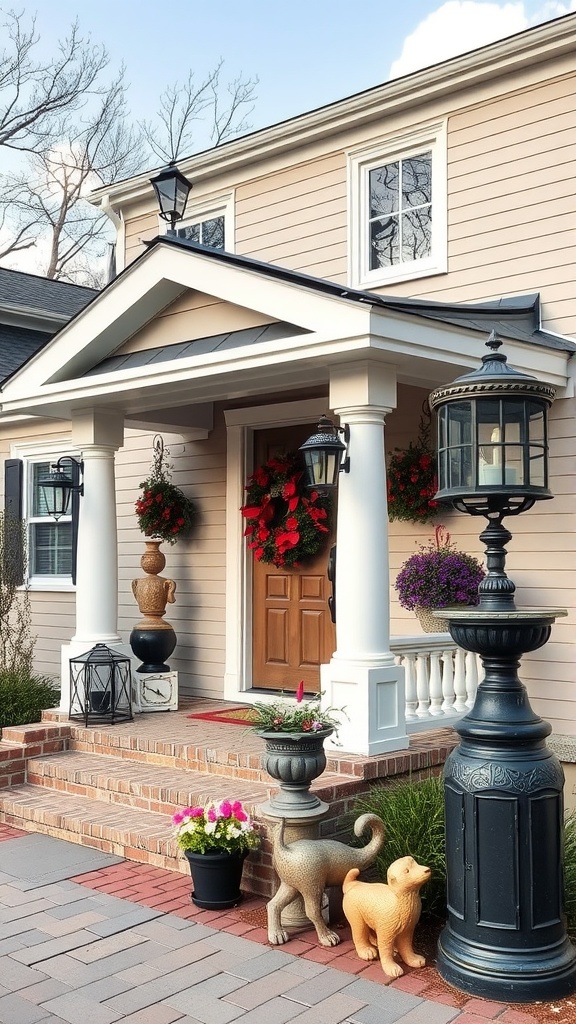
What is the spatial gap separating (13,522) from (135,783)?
4395mm

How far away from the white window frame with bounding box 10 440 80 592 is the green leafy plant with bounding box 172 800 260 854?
17.8 feet

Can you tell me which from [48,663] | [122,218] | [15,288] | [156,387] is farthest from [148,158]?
[156,387]

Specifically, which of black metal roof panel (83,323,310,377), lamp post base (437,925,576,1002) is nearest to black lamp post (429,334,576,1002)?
lamp post base (437,925,576,1002)

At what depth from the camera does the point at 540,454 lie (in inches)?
168

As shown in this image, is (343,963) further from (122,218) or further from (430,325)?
(122,218)

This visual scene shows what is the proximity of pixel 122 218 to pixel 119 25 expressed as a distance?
14.1 m

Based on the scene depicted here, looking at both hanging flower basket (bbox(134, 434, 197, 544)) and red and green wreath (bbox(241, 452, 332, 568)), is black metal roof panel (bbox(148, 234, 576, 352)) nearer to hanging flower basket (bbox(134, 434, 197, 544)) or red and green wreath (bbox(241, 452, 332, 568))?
red and green wreath (bbox(241, 452, 332, 568))

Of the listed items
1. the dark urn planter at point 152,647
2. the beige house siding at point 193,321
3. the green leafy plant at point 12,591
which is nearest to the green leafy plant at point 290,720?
the beige house siding at point 193,321

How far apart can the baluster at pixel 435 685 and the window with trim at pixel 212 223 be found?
4400 mm

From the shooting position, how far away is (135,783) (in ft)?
19.0

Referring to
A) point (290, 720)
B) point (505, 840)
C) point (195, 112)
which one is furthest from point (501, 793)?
point (195, 112)

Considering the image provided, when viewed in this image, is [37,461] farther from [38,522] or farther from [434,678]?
[434,678]

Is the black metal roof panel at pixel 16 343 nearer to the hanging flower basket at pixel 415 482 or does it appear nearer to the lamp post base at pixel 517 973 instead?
the hanging flower basket at pixel 415 482

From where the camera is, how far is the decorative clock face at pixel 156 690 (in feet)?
24.8
